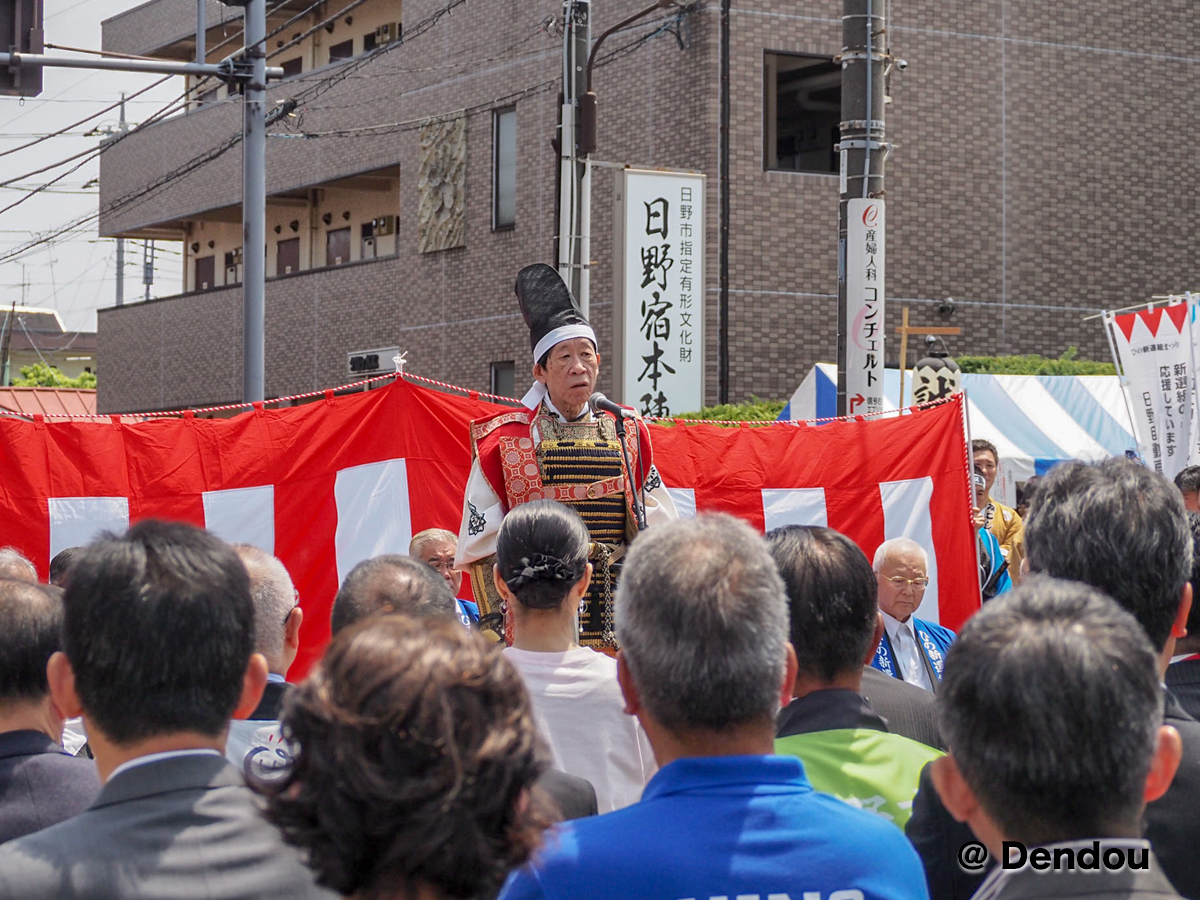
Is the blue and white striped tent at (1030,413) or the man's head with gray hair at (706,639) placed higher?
the blue and white striped tent at (1030,413)

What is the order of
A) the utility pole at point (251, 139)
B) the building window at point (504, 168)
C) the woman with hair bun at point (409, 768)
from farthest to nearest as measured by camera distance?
the building window at point (504, 168), the utility pole at point (251, 139), the woman with hair bun at point (409, 768)

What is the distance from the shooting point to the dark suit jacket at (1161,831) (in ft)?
7.65

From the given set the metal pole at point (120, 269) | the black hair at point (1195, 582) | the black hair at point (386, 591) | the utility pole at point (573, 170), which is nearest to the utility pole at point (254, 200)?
the utility pole at point (573, 170)

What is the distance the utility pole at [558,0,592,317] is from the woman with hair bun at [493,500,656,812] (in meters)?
7.16

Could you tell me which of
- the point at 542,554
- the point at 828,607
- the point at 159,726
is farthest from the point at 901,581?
the point at 159,726

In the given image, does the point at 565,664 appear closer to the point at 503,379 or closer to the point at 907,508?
the point at 907,508

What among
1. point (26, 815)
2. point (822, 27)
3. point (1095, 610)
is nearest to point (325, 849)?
point (1095, 610)

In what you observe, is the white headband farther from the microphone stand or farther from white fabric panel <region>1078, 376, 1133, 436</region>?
white fabric panel <region>1078, 376, 1133, 436</region>

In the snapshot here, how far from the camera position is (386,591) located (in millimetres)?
3520

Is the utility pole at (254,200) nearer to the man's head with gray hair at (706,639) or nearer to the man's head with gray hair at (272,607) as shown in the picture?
the man's head with gray hair at (272,607)

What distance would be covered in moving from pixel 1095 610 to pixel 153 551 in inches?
52.2

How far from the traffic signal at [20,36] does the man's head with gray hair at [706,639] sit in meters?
10.2

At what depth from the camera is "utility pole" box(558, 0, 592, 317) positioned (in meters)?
10.7

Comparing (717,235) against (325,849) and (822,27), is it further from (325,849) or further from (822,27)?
(325,849)
